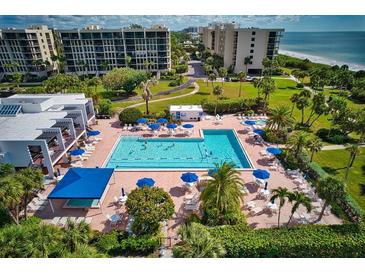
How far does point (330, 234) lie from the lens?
58.7 ft

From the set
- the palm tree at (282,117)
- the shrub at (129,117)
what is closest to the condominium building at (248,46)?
the palm tree at (282,117)

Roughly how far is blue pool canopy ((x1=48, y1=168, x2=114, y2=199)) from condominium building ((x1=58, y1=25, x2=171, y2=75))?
59327 millimetres

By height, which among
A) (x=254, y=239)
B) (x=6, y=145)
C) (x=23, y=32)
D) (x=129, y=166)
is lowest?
(x=129, y=166)

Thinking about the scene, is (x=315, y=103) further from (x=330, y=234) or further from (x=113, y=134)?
(x=113, y=134)

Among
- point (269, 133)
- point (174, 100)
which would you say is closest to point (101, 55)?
point (174, 100)

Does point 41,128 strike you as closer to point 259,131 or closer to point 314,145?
point 259,131

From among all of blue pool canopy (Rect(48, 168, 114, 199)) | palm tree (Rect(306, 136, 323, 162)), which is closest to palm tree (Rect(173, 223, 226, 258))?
blue pool canopy (Rect(48, 168, 114, 199))

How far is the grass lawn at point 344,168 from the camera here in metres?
25.1

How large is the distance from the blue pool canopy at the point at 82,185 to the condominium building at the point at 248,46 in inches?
2720

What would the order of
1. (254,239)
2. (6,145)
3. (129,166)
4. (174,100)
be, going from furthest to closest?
(174,100)
(129,166)
(6,145)
(254,239)

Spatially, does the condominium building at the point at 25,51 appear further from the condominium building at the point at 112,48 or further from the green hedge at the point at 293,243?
the green hedge at the point at 293,243

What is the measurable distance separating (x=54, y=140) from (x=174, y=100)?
29535 mm

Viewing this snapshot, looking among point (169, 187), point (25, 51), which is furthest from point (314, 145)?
point (25, 51)

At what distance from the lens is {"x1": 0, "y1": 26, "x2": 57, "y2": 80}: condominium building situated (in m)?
73.8
